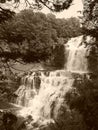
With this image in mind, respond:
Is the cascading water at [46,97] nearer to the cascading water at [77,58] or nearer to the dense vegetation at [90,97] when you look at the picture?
the dense vegetation at [90,97]

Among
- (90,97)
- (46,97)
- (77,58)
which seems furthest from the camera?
(77,58)

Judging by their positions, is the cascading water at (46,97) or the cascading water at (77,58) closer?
the cascading water at (46,97)

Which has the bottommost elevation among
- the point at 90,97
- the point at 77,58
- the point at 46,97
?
the point at 46,97

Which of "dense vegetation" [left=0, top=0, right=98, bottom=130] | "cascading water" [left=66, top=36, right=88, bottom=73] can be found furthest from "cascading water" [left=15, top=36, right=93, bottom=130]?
"cascading water" [left=66, top=36, right=88, bottom=73]

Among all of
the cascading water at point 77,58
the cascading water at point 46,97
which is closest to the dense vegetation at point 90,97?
the cascading water at point 46,97

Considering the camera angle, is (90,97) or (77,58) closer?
(90,97)

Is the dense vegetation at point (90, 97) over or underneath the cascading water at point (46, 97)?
over

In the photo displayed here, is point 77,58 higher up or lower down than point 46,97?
higher up

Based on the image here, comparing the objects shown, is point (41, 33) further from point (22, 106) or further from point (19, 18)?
point (22, 106)

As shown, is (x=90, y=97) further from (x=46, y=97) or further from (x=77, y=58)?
(x=77, y=58)

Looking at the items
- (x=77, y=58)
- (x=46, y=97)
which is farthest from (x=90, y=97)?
(x=77, y=58)

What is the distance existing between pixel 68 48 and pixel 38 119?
14455 millimetres

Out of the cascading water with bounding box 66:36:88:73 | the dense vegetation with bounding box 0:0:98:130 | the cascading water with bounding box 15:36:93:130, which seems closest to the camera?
the dense vegetation with bounding box 0:0:98:130

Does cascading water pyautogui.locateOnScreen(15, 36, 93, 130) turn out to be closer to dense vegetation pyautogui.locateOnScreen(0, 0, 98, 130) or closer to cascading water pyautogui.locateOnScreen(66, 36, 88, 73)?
dense vegetation pyautogui.locateOnScreen(0, 0, 98, 130)
